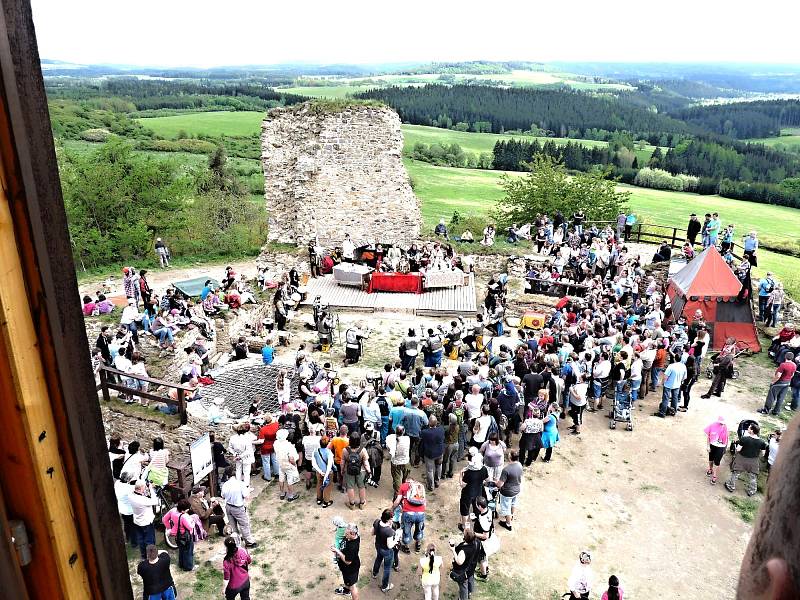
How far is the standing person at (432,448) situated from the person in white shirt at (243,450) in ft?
9.03

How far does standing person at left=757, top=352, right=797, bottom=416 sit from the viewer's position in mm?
12297

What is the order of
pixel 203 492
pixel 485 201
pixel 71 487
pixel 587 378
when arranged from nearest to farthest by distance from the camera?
pixel 71 487 < pixel 203 492 < pixel 587 378 < pixel 485 201

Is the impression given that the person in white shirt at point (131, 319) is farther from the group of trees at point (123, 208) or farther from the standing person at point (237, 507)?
the group of trees at point (123, 208)

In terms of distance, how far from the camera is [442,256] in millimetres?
20812

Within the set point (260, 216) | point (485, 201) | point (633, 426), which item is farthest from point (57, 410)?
point (485, 201)

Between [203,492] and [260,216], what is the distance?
99.7 ft

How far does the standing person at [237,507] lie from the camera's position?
8320 mm

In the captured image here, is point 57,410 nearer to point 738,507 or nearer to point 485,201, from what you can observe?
point 738,507

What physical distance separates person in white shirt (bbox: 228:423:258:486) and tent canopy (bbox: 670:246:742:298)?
A: 1230 cm

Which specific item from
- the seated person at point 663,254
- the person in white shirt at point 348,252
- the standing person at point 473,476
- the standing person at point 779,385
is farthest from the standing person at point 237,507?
the seated person at point 663,254

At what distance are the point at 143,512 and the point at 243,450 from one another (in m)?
1.79

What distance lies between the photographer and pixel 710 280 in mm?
16281

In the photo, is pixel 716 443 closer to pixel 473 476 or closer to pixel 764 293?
pixel 473 476

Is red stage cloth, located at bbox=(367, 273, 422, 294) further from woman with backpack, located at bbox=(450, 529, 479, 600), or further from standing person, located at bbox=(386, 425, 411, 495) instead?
woman with backpack, located at bbox=(450, 529, 479, 600)
